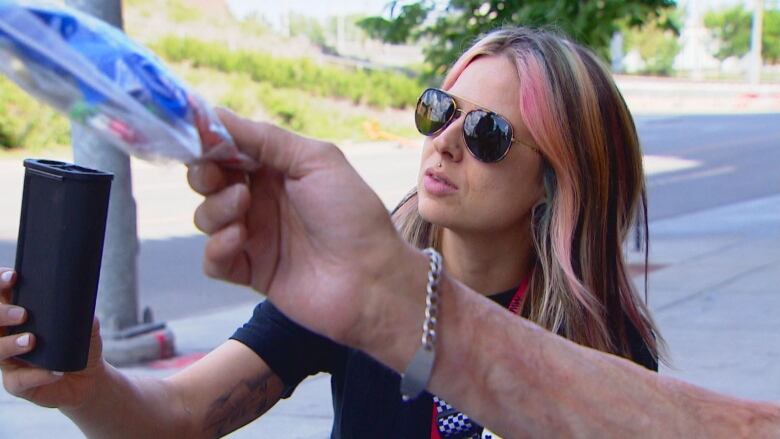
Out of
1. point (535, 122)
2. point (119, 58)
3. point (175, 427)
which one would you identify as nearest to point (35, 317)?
point (175, 427)

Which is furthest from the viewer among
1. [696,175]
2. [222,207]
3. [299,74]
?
[299,74]

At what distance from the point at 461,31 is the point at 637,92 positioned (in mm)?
36304

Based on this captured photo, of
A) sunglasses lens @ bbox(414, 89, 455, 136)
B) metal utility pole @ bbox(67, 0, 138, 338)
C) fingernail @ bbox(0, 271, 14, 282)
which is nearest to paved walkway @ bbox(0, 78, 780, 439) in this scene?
fingernail @ bbox(0, 271, 14, 282)

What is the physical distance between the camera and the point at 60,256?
1379 mm

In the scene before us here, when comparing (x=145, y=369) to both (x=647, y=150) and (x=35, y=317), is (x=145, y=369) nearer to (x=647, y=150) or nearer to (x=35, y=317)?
(x=35, y=317)

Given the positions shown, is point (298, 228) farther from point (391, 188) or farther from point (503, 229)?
point (391, 188)

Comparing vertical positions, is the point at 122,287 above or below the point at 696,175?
above

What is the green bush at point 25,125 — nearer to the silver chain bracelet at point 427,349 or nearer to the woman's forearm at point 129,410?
the woman's forearm at point 129,410

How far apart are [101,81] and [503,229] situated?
138 centimetres

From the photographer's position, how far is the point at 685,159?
2047cm

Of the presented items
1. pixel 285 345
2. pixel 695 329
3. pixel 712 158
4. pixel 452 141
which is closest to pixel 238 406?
pixel 285 345

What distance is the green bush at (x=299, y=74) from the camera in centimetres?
2988

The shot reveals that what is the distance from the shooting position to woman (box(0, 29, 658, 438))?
1.94 metres

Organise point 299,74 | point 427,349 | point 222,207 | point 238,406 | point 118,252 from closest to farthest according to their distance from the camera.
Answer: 1. point 222,207
2. point 427,349
3. point 238,406
4. point 118,252
5. point 299,74
